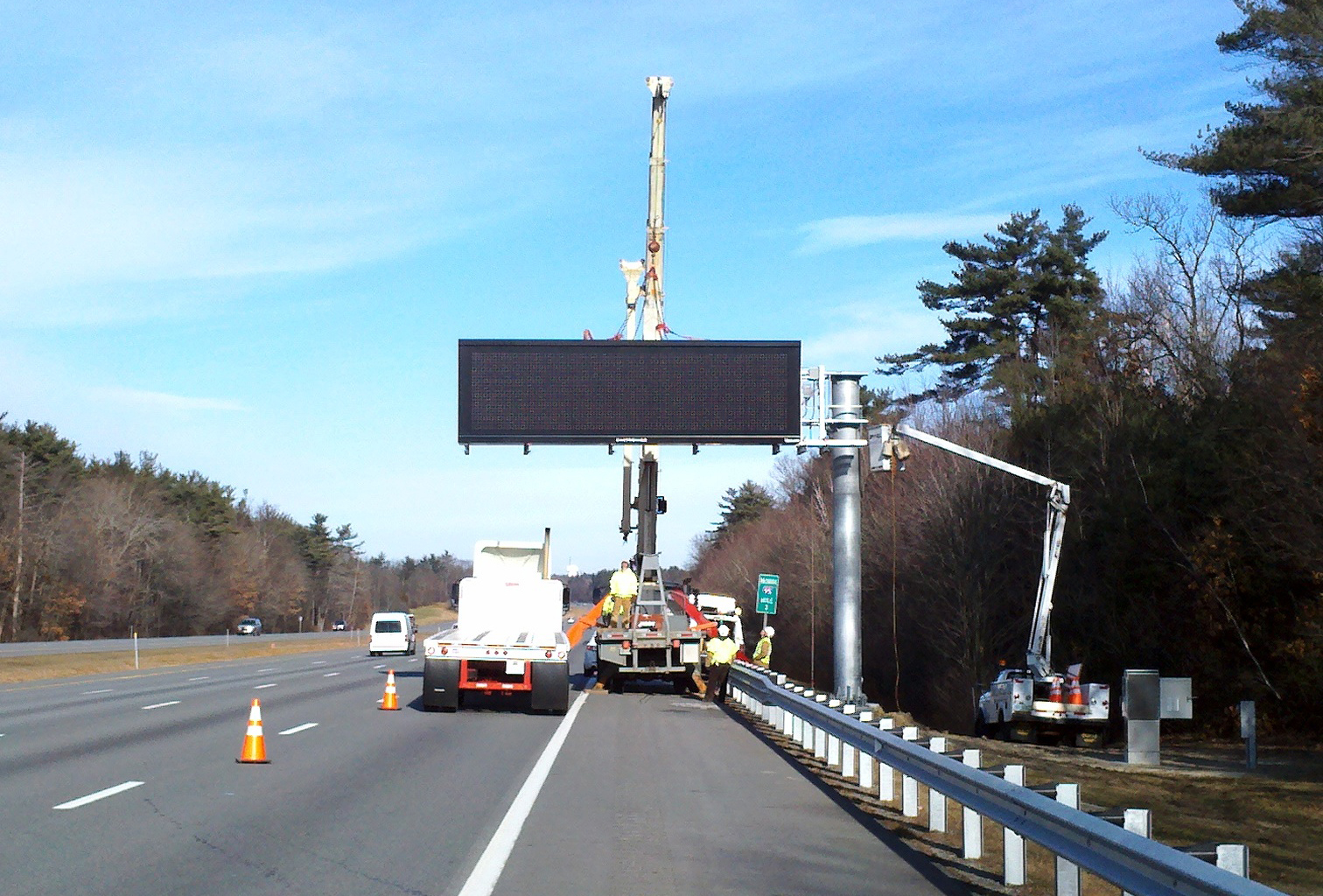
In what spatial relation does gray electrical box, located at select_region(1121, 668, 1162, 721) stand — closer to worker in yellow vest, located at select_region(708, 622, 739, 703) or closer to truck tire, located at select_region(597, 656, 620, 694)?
worker in yellow vest, located at select_region(708, 622, 739, 703)

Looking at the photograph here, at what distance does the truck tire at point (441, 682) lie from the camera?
2512 cm

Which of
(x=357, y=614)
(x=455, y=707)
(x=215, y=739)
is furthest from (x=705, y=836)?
(x=357, y=614)

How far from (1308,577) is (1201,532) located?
14.4 ft

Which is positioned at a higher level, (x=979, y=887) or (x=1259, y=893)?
(x=1259, y=893)

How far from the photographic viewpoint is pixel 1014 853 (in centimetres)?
939

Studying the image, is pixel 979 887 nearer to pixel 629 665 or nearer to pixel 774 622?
pixel 629 665

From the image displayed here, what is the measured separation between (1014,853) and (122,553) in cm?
10408

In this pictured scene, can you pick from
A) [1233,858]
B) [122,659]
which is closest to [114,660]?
[122,659]

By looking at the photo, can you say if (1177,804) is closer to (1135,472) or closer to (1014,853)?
(1014,853)

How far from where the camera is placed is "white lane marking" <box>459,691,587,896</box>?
9070mm

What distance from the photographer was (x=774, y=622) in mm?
75750

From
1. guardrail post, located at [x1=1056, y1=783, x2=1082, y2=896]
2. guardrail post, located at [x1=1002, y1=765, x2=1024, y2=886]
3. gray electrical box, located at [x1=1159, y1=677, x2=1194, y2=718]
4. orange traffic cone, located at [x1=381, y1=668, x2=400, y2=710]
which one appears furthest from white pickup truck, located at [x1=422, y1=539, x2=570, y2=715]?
guardrail post, located at [x1=1056, y1=783, x2=1082, y2=896]

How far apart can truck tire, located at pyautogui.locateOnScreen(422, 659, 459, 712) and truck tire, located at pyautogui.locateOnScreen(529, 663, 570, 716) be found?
1472 millimetres

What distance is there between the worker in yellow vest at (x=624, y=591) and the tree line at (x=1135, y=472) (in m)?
6.34
